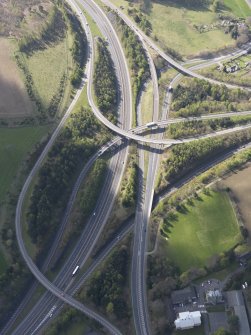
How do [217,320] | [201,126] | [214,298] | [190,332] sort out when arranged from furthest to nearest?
[201,126] → [214,298] → [217,320] → [190,332]

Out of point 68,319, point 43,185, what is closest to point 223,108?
point 43,185

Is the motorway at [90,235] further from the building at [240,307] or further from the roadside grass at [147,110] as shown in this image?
the building at [240,307]

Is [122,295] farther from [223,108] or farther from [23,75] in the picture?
[23,75]

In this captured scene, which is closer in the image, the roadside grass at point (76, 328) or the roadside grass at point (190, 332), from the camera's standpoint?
the roadside grass at point (76, 328)

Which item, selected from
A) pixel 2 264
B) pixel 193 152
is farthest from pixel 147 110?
pixel 2 264

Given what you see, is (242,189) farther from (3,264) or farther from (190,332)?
(3,264)

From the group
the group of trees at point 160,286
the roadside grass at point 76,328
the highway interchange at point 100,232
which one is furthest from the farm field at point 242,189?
the roadside grass at point 76,328

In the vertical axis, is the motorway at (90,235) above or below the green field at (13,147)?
below
